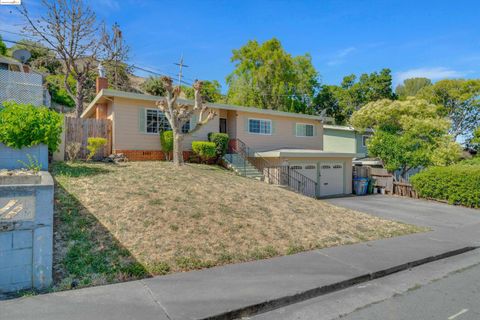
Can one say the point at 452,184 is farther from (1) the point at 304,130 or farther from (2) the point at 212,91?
(2) the point at 212,91

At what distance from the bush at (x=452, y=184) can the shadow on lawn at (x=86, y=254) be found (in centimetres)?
1708

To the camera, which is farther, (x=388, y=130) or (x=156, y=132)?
(x=388, y=130)

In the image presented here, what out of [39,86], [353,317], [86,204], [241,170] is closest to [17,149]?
[86,204]

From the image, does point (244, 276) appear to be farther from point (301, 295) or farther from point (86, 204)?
point (86, 204)

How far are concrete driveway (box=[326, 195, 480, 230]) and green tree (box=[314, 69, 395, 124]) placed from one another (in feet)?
71.1

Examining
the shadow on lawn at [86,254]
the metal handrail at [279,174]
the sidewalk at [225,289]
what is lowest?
the sidewalk at [225,289]

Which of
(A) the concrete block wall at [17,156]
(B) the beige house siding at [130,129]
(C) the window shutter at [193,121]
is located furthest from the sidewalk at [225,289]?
(C) the window shutter at [193,121]

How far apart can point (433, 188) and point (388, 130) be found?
636 centimetres

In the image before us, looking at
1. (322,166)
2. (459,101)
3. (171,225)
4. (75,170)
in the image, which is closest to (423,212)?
(322,166)

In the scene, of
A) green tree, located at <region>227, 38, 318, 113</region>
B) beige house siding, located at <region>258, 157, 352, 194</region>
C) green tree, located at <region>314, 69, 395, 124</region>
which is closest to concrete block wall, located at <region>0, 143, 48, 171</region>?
beige house siding, located at <region>258, 157, 352, 194</region>

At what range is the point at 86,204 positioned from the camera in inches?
305

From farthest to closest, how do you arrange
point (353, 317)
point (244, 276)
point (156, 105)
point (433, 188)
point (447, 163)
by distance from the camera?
point (447, 163)
point (433, 188)
point (156, 105)
point (244, 276)
point (353, 317)

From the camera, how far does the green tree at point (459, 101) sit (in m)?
31.2

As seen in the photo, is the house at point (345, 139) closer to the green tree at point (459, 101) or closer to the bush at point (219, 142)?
the green tree at point (459, 101)
